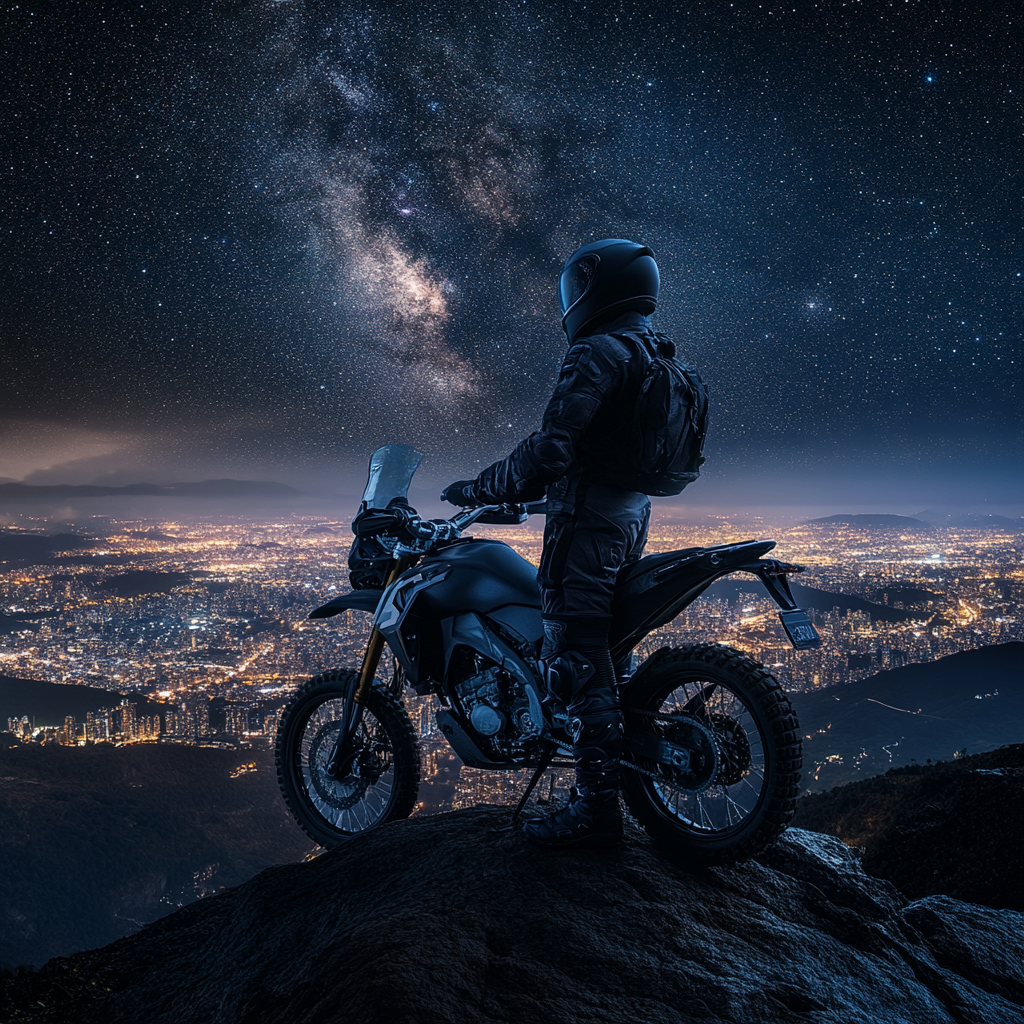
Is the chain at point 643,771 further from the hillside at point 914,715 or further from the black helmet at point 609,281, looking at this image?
the hillside at point 914,715

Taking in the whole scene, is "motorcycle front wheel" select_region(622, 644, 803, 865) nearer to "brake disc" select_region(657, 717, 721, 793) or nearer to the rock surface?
"brake disc" select_region(657, 717, 721, 793)

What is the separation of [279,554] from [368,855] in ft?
168

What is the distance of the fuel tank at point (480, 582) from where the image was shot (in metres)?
3.28

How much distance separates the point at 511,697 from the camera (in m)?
3.22

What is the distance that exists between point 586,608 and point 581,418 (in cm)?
97

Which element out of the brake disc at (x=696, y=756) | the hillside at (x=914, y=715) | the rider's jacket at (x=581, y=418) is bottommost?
the hillside at (x=914, y=715)

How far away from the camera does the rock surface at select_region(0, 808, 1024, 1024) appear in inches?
70.7

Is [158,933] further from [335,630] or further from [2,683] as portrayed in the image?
[2,683]

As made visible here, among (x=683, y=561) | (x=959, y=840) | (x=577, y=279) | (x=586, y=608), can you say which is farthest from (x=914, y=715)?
(x=577, y=279)

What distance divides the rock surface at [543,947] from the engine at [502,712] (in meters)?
0.48

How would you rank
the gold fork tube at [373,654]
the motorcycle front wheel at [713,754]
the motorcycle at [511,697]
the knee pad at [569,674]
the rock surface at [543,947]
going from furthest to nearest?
Result: the gold fork tube at [373,654], the knee pad at [569,674], the motorcycle at [511,697], the motorcycle front wheel at [713,754], the rock surface at [543,947]

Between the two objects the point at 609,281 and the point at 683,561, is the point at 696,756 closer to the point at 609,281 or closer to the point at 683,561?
the point at 683,561

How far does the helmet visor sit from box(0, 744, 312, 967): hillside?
48.8 ft

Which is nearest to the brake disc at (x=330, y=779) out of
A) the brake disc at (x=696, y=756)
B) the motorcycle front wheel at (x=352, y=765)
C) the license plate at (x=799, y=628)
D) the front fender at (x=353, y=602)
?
the motorcycle front wheel at (x=352, y=765)
